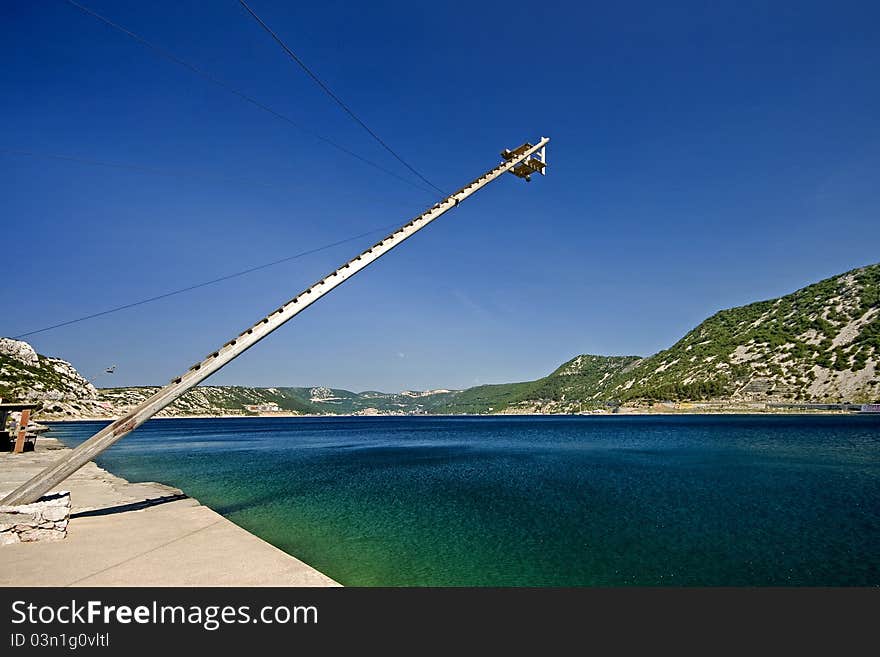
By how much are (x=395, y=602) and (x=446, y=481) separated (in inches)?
873

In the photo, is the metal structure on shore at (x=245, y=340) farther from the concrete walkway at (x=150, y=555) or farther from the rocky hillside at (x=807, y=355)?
the rocky hillside at (x=807, y=355)

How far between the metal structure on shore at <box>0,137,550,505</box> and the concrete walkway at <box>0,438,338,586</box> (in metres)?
1.81

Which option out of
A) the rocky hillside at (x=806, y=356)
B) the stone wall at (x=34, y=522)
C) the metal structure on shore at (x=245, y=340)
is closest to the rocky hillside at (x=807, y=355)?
the rocky hillside at (x=806, y=356)

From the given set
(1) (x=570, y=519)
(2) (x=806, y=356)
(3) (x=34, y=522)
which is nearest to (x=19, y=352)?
(3) (x=34, y=522)

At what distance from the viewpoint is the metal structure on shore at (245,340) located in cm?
1234

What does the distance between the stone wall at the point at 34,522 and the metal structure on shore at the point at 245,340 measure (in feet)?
2.16

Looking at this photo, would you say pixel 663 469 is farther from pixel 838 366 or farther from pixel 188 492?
pixel 838 366

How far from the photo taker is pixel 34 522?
11492 millimetres

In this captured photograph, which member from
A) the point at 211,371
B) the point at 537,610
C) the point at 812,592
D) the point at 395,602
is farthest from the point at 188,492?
the point at 812,592

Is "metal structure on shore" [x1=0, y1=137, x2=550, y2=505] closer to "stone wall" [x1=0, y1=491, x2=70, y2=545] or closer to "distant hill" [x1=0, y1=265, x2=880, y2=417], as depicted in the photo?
"stone wall" [x1=0, y1=491, x2=70, y2=545]

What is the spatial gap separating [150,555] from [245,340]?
259 inches

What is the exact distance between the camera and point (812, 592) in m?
10.6

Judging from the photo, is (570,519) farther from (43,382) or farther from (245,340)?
(43,382)

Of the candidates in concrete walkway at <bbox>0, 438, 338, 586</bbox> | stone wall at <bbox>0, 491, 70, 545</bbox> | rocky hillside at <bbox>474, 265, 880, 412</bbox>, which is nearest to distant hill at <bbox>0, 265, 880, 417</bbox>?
rocky hillside at <bbox>474, 265, 880, 412</bbox>
